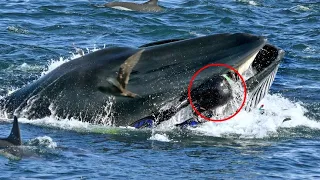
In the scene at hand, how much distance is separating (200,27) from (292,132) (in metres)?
16.0

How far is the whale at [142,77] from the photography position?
11.0m

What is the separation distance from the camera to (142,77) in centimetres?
1106

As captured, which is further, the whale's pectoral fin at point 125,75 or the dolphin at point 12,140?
the whale's pectoral fin at point 125,75

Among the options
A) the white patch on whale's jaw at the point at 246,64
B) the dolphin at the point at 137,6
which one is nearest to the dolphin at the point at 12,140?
the white patch on whale's jaw at the point at 246,64

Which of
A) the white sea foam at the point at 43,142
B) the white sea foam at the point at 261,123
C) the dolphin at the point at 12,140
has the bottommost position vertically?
the white sea foam at the point at 261,123

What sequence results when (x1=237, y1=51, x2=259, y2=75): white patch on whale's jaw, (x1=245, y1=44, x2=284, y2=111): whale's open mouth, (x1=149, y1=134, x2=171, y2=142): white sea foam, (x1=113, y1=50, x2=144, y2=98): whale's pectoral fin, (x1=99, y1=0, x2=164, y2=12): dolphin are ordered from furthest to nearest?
(x1=99, y1=0, x2=164, y2=12): dolphin < (x1=149, y1=134, x2=171, y2=142): white sea foam < (x1=245, y1=44, x2=284, y2=111): whale's open mouth < (x1=237, y1=51, x2=259, y2=75): white patch on whale's jaw < (x1=113, y1=50, x2=144, y2=98): whale's pectoral fin

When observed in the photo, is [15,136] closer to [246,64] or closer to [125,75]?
[125,75]

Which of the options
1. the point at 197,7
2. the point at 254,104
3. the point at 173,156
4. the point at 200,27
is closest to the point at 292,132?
the point at 254,104

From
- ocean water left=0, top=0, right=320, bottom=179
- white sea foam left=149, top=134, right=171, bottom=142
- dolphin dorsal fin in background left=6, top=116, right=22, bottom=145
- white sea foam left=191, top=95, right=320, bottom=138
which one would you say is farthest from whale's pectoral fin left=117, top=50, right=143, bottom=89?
white sea foam left=191, top=95, right=320, bottom=138

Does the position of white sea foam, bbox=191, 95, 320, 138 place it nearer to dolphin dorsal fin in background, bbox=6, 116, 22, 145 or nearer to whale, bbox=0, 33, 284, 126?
whale, bbox=0, 33, 284, 126

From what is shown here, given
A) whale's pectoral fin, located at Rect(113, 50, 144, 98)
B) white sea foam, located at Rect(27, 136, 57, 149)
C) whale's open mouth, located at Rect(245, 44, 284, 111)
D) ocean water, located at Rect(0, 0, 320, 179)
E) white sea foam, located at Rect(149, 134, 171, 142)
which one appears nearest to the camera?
ocean water, located at Rect(0, 0, 320, 179)

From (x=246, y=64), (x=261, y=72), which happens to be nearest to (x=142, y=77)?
(x=246, y=64)

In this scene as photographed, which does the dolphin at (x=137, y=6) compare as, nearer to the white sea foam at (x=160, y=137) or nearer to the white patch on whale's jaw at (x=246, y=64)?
the white sea foam at (x=160, y=137)

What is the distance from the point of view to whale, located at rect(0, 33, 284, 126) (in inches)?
433
